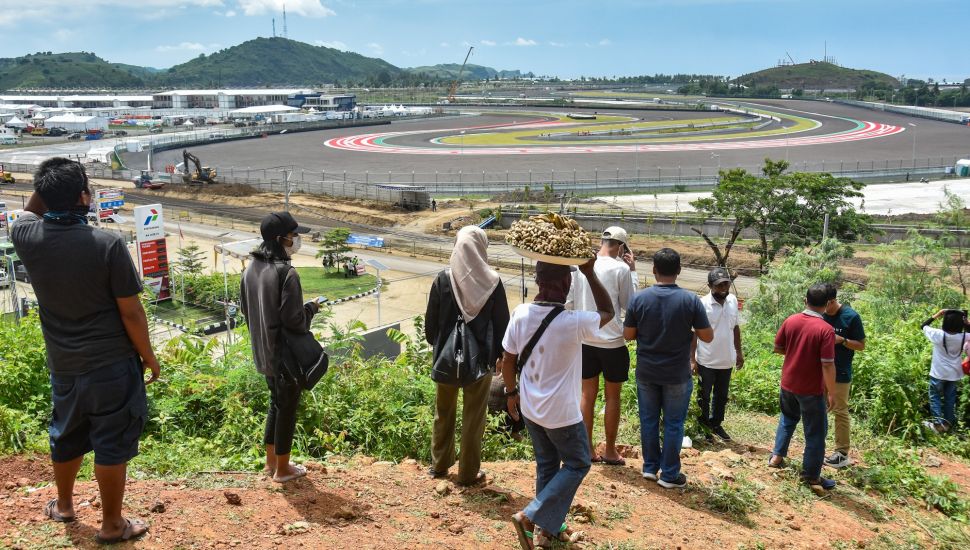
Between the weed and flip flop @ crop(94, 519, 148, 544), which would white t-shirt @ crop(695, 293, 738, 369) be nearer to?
the weed

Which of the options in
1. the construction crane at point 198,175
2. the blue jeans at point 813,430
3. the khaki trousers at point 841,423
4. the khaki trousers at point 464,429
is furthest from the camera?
the construction crane at point 198,175

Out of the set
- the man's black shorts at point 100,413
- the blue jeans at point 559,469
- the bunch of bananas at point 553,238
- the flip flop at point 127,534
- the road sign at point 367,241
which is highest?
the bunch of bananas at point 553,238

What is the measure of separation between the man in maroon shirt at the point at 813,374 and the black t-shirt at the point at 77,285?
425 centimetres

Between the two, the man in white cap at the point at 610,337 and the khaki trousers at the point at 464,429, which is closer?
the khaki trousers at the point at 464,429

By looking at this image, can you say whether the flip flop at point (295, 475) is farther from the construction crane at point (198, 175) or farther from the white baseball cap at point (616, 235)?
the construction crane at point (198, 175)

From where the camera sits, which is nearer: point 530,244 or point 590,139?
point 530,244

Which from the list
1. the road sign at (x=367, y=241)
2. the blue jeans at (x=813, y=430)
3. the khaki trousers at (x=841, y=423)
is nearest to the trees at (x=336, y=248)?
the road sign at (x=367, y=241)

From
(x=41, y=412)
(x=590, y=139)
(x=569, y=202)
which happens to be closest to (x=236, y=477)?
(x=41, y=412)

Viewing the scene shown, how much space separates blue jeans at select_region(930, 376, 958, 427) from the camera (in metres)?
7.09

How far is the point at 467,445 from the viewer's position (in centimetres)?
468

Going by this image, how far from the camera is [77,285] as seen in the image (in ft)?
11.4

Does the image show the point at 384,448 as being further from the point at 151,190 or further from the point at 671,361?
the point at 151,190

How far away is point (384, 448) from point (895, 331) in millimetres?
6507

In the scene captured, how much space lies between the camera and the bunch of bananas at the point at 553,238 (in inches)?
155
